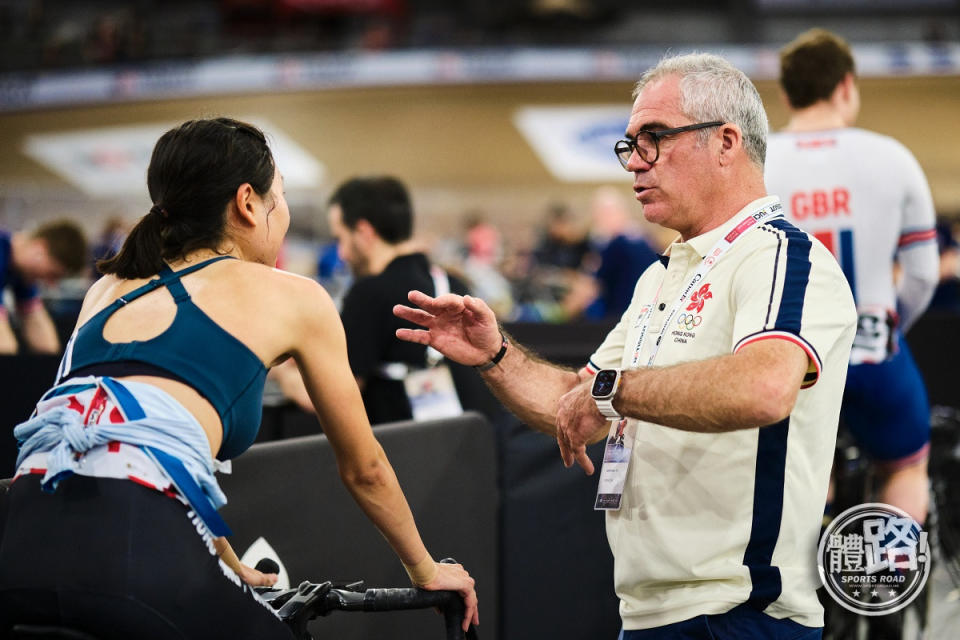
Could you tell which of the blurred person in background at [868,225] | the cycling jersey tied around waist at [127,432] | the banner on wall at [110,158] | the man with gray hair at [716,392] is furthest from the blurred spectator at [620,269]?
the banner on wall at [110,158]

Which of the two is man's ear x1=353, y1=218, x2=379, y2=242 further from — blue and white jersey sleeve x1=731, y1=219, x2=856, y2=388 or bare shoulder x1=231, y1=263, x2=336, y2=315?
blue and white jersey sleeve x1=731, y1=219, x2=856, y2=388

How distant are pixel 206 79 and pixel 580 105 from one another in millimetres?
6059

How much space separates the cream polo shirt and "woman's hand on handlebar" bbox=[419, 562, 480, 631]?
282 millimetres

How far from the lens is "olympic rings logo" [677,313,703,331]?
5.78 feet

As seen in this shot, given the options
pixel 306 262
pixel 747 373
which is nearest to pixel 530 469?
pixel 747 373

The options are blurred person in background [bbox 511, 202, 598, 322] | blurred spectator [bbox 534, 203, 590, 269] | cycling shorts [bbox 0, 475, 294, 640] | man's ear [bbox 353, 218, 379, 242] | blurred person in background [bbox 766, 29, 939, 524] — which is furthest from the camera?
blurred spectator [bbox 534, 203, 590, 269]

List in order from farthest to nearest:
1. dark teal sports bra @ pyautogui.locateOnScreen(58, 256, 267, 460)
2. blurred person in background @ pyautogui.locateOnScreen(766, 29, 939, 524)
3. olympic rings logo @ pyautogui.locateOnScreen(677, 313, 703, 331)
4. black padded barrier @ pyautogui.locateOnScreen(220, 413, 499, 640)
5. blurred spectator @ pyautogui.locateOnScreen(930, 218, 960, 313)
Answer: blurred spectator @ pyautogui.locateOnScreen(930, 218, 960, 313) < blurred person in background @ pyautogui.locateOnScreen(766, 29, 939, 524) < black padded barrier @ pyautogui.locateOnScreen(220, 413, 499, 640) < olympic rings logo @ pyautogui.locateOnScreen(677, 313, 703, 331) < dark teal sports bra @ pyautogui.locateOnScreen(58, 256, 267, 460)

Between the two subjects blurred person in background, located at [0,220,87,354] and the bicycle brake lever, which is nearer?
the bicycle brake lever

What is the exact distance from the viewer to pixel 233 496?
2.15 meters

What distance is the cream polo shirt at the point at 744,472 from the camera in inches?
Result: 65.4

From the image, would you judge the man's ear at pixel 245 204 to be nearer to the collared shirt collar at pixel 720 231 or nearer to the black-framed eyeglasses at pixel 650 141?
the black-framed eyeglasses at pixel 650 141

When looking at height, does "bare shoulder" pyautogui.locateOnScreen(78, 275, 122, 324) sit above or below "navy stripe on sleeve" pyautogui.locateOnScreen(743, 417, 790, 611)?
above

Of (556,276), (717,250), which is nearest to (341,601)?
(717,250)

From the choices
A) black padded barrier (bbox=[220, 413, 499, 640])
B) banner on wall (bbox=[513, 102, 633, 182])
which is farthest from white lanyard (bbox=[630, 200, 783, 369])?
banner on wall (bbox=[513, 102, 633, 182])
